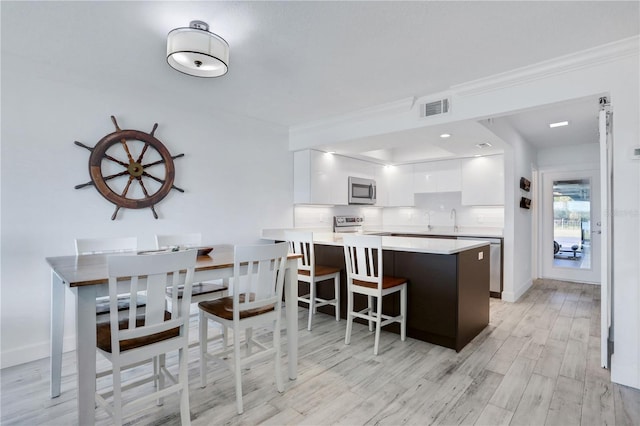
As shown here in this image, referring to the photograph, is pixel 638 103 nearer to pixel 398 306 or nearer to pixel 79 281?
pixel 398 306

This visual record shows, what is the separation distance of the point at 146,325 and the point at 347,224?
14.1ft

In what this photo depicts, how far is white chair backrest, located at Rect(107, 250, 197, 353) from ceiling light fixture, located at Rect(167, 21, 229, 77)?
4.10 ft

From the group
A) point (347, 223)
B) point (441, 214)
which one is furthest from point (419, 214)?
point (347, 223)

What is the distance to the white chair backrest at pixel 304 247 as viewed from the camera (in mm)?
3252

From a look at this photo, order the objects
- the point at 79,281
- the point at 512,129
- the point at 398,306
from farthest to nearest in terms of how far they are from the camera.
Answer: the point at 512,129
the point at 398,306
the point at 79,281

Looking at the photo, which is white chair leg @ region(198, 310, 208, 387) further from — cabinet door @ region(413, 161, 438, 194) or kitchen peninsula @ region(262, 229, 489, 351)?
cabinet door @ region(413, 161, 438, 194)

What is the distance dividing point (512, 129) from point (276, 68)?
3396mm

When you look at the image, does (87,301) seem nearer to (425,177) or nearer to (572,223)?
(425,177)

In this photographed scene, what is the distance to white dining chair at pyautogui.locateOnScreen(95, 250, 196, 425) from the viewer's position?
1.52 meters

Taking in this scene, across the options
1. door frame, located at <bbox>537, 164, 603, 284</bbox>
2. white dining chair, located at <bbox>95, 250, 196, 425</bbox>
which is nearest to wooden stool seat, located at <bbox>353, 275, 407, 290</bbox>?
white dining chair, located at <bbox>95, 250, 196, 425</bbox>

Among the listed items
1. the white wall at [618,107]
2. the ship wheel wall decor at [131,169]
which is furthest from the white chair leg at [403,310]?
the ship wheel wall decor at [131,169]

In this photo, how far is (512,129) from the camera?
175 inches

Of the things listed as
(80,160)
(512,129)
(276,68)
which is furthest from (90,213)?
(512,129)

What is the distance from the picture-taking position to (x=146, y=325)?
1.64 m
